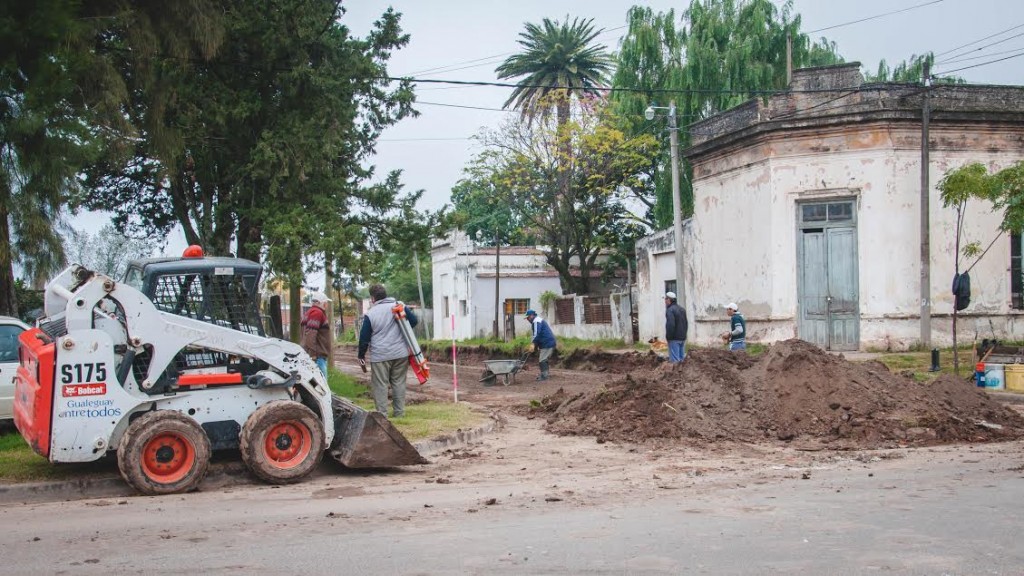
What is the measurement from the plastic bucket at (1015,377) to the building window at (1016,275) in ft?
31.8

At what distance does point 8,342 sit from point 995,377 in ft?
51.6

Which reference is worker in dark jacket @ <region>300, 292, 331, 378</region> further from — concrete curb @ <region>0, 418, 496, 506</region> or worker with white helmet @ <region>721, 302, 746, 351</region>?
worker with white helmet @ <region>721, 302, 746, 351</region>

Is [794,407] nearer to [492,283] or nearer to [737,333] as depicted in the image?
[737,333]

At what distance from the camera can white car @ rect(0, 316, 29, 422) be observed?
1180cm

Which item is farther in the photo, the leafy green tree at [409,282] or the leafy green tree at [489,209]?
the leafy green tree at [409,282]

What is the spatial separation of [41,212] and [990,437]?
1279 centimetres

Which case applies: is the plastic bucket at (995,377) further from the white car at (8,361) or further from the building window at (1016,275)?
the white car at (8,361)

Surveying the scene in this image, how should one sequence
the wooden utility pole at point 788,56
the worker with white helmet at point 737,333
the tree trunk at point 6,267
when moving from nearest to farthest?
1. the tree trunk at point 6,267
2. the worker with white helmet at point 737,333
3. the wooden utility pole at point 788,56

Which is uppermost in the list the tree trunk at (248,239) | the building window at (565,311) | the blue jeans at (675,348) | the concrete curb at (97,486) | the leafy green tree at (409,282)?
the leafy green tree at (409,282)

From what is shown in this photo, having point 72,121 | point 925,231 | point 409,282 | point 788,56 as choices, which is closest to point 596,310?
point 788,56

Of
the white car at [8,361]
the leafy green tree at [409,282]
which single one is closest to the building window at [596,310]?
the white car at [8,361]

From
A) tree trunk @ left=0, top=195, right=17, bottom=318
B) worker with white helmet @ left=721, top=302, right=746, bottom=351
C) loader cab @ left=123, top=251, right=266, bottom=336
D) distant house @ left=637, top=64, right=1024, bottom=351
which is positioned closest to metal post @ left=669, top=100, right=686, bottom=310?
distant house @ left=637, top=64, right=1024, bottom=351

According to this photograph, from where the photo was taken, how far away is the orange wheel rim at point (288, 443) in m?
9.36

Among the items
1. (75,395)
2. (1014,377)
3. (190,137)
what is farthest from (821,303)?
(75,395)
